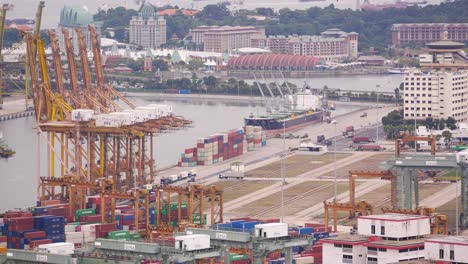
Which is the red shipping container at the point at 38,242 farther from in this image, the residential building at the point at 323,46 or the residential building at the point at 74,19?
the residential building at the point at 323,46

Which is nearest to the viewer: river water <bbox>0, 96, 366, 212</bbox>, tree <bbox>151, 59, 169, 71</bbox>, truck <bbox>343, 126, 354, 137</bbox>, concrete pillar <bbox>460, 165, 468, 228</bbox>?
concrete pillar <bbox>460, 165, 468, 228</bbox>

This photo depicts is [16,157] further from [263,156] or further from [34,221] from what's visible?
[34,221]

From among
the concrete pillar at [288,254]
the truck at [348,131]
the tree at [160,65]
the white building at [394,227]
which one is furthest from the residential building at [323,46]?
the concrete pillar at [288,254]

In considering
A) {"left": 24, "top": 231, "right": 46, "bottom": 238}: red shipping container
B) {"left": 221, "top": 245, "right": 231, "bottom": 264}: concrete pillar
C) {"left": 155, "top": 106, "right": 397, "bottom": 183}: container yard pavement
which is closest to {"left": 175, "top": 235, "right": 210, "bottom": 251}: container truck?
{"left": 221, "top": 245, "right": 231, "bottom": 264}: concrete pillar

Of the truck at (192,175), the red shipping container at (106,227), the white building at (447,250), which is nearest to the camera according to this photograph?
the white building at (447,250)

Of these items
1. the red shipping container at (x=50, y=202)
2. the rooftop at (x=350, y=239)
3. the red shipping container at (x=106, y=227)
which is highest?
the rooftop at (x=350, y=239)

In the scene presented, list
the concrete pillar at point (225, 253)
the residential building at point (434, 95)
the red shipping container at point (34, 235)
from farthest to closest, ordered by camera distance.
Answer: the residential building at point (434, 95) < the red shipping container at point (34, 235) < the concrete pillar at point (225, 253)

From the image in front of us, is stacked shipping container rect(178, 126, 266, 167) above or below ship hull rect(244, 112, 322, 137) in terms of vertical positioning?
above

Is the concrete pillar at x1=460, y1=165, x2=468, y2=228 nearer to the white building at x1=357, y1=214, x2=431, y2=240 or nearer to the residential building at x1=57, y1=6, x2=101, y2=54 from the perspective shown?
the white building at x1=357, y1=214, x2=431, y2=240
